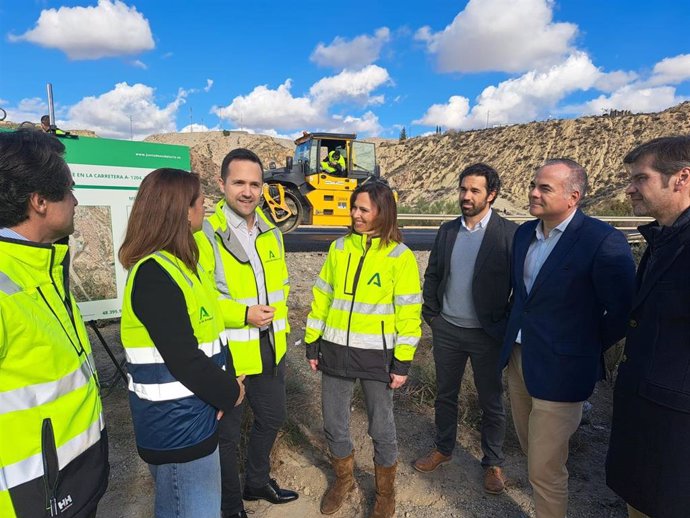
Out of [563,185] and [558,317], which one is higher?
[563,185]

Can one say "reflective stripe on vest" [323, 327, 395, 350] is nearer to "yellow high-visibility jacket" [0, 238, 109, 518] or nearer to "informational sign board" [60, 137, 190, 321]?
"yellow high-visibility jacket" [0, 238, 109, 518]

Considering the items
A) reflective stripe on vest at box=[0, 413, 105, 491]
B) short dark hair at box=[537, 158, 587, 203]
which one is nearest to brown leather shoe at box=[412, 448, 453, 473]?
short dark hair at box=[537, 158, 587, 203]

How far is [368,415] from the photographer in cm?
249

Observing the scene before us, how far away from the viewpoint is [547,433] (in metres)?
2.24

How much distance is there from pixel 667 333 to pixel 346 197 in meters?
10.5

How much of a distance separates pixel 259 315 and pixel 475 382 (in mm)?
1681

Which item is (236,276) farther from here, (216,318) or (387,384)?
(387,384)

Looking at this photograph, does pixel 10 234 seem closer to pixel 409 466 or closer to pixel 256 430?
pixel 256 430

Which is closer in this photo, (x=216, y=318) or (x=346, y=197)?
(x=216, y=318)

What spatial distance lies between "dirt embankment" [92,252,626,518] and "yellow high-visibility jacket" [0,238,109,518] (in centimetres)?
167

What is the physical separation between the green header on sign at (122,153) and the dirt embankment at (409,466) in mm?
2120

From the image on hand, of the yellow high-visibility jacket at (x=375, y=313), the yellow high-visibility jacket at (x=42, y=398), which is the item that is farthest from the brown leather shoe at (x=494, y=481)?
the yellow high-visibility jacket at (x=42, y=398)

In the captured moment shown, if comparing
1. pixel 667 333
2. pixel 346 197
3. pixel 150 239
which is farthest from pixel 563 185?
pixel 346 197

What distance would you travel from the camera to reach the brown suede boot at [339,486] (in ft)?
8.60
